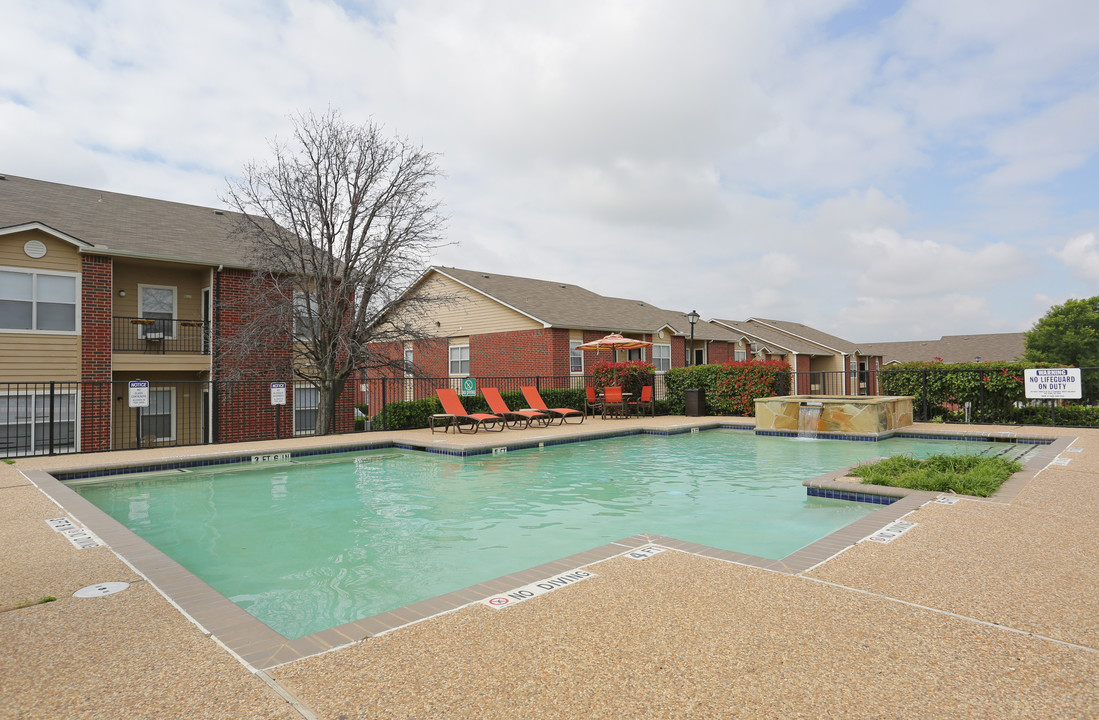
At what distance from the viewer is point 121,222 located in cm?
1700

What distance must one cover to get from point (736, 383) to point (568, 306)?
917 cm

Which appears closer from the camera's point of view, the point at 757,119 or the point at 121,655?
the point at 121,655

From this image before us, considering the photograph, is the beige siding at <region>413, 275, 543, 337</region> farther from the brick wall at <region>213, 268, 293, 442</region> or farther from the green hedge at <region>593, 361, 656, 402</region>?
the brick wall at <region>213, 268, 293, 442</region>

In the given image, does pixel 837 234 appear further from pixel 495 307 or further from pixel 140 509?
pixel 140 509

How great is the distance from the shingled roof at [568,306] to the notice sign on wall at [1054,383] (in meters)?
13.4

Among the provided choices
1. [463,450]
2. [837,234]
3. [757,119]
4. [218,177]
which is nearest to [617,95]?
[757,119]

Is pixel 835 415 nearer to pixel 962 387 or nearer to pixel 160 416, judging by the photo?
pixel 962 387

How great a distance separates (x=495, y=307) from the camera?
23.8 m

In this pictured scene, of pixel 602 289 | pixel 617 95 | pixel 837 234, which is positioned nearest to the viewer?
pixel 617 95

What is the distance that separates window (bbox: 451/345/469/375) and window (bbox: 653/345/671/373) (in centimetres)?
838

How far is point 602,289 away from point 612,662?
29678 millimetres

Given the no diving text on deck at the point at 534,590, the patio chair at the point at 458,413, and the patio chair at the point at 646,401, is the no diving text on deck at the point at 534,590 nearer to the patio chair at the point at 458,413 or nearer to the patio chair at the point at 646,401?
the patio chair at the point at 458,413

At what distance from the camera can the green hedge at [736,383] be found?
17.7 meters

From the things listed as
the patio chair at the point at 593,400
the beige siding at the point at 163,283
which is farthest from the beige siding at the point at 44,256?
the patio chair at the point at 593,400
